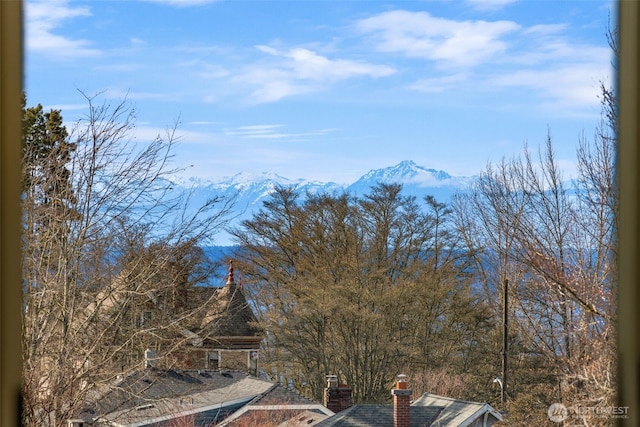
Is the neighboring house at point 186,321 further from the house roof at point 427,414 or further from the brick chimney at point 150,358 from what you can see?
the house roof at point 427,414

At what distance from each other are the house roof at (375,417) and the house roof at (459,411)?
0.09 metres

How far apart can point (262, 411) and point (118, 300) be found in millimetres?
3870

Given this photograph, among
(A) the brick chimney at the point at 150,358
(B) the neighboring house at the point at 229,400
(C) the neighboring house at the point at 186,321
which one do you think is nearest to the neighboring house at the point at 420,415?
(B) the neighboring house at the point at 229,400

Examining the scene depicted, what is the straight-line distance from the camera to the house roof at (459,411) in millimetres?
6621

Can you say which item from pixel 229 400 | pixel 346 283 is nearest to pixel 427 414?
pixel 229 400

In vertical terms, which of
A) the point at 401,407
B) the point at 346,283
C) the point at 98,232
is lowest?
the point at 401,407

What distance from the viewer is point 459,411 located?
22.7 ft

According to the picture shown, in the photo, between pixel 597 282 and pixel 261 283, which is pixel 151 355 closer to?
pixel 597 282

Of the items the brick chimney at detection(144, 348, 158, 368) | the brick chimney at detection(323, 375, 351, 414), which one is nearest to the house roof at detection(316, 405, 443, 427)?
the brick chimney at detection(323, 375, 351, 414)

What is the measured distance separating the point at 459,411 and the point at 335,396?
9.75 ft

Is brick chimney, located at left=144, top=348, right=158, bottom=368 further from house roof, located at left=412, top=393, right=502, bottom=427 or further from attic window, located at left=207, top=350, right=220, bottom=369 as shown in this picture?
attic window, located at left=207, top=350, right=220, bottom=369

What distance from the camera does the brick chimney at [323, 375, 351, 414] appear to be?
376 inches

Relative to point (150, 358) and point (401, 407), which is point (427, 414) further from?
point (150, 358)

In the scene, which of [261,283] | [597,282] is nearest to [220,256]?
[261,283]
